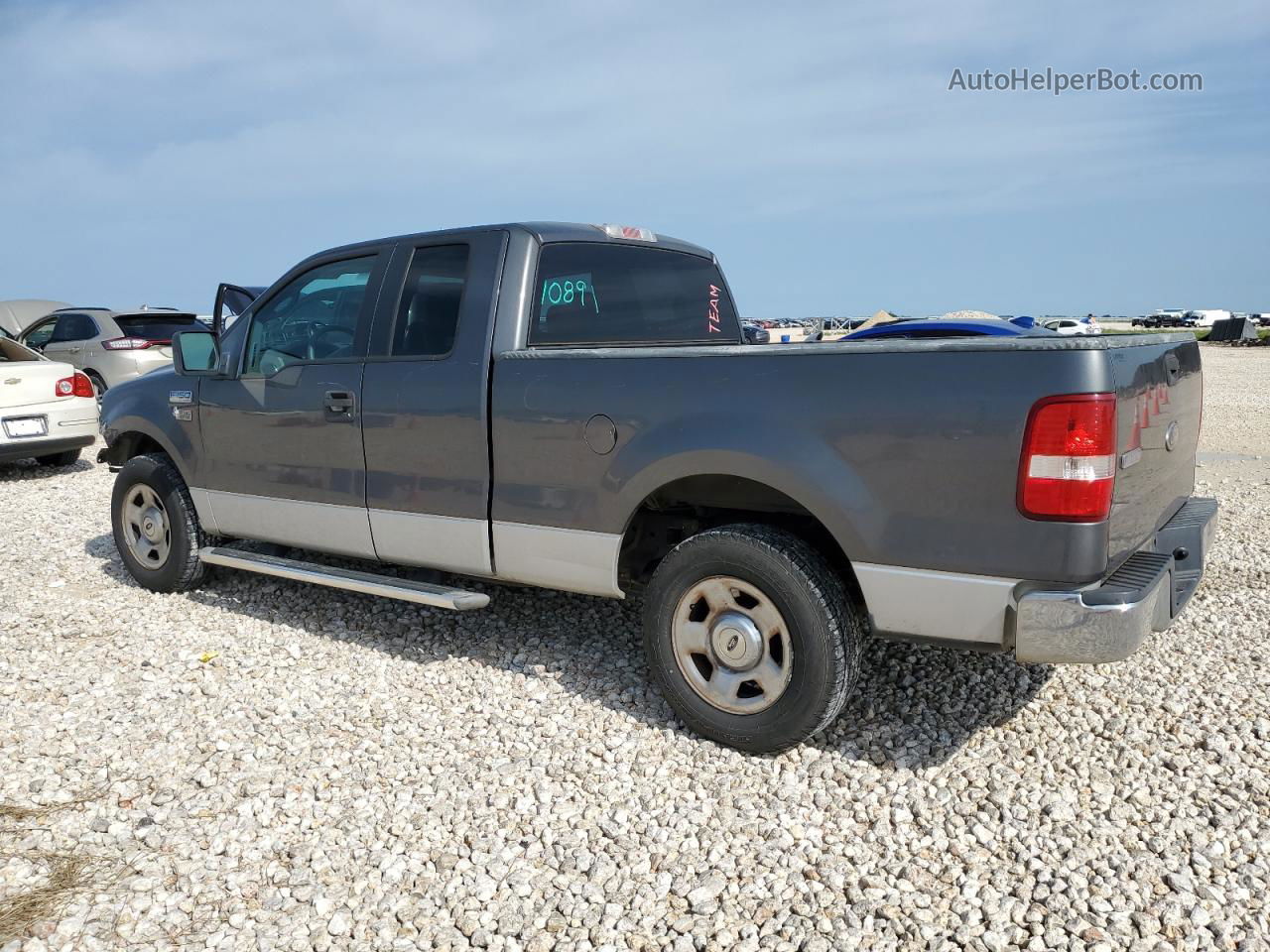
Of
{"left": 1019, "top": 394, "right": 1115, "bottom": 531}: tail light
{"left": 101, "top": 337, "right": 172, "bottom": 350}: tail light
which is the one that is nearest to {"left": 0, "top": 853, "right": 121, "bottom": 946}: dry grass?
{"left": 1019, "top": 394, "right": 1115, "bottom": 531}: tail light

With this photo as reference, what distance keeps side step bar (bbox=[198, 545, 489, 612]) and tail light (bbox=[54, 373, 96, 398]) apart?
5962mm

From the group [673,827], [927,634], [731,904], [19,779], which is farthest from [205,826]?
[927,634]

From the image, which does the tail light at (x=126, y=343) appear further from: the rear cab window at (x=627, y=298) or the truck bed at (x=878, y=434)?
the truck bed at (x=878, y=434)

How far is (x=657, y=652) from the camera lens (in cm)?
382

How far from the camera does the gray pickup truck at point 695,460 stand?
3.01 m

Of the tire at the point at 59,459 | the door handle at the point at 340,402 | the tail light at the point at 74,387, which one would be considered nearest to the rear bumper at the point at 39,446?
the tail light at the point at 74,387

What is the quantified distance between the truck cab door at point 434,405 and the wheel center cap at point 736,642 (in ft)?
3.75

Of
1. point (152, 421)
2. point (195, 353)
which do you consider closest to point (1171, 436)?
point (195, 353)

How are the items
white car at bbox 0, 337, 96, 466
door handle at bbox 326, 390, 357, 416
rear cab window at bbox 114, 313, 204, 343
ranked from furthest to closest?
1. rear cab window at bbox 114, 313, 204, 343
2. white car at bbox 0, 337, 96, 466
3. door handle at bbox 326, 390, 357, 416

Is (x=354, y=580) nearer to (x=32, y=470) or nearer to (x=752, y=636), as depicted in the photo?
(x=752, y=636)

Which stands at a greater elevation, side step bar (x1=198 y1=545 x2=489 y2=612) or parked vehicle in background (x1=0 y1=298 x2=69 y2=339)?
parked vehicle in background (x1=0 y1=298 x2=69 y2=339)

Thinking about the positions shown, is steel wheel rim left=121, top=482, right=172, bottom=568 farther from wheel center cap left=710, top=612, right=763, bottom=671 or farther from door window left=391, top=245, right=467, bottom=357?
wheel center cap left=710, top=612, right=763, bottom=671

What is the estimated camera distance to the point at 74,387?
10383 millimetres

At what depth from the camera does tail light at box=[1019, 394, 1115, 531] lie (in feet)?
9.48
